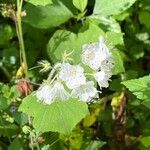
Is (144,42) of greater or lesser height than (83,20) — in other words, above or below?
below

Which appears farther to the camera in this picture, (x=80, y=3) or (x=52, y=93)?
(x=80, y=3)

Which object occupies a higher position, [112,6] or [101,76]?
[112,6]

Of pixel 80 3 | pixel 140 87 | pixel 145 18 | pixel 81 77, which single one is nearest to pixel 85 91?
pixel 81 77

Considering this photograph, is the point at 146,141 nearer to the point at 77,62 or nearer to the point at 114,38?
the point at 114,38

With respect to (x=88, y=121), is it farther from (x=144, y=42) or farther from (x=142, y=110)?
(x=144, y=42)

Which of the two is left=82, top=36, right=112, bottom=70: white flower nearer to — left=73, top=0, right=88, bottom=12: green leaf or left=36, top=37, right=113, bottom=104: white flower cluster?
left=36, top=37, right=113, bottom=104: white flower cluster

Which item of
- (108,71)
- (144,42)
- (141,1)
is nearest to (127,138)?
(144,42)

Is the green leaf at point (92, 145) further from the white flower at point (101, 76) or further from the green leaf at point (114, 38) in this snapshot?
the white flower at point (101, 76)
